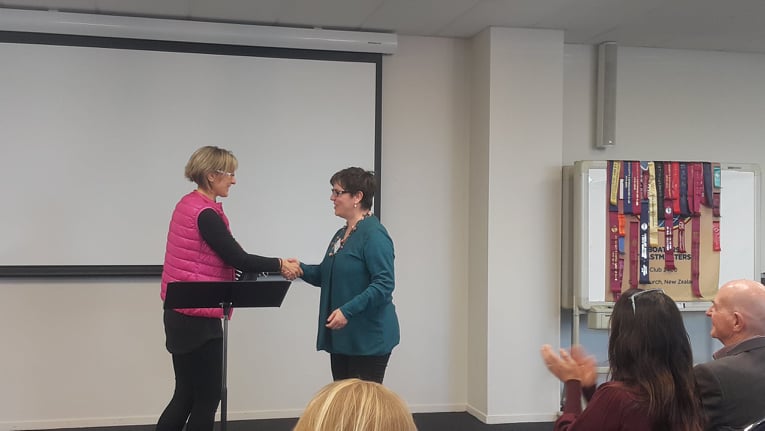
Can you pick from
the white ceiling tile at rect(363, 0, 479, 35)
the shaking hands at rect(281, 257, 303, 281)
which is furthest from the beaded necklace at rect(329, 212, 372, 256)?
the white ceiling tile at rect(363, 0, 479, 35)

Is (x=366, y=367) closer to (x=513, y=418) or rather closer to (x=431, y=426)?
(x=431, y=426)

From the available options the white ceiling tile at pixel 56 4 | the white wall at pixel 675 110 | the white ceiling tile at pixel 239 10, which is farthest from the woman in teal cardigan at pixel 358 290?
the white wall at pixel 675 110

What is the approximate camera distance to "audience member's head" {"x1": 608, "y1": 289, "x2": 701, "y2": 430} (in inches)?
69.1

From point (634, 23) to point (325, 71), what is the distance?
1934 millimetres

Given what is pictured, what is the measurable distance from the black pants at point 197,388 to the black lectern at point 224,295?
5 centimetres

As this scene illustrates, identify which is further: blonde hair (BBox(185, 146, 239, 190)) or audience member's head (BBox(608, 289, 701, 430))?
blonde hair (BBox(185, 146, 239, 190))

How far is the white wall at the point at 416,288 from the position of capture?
4.40 metres

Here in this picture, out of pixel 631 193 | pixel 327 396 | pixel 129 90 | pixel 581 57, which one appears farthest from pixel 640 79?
pixel 327 396

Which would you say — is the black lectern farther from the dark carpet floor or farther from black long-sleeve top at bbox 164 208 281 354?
the dark carpet floor

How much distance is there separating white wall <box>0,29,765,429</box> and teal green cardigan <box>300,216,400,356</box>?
162 centimetres

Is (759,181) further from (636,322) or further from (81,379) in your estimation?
(81,379)

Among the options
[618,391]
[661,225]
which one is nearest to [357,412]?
[618,391]

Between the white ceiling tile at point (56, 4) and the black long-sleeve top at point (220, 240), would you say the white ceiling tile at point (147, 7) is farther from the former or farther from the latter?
the black long-sleeve top at point (220, 240)

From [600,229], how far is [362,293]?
7.27 feet
